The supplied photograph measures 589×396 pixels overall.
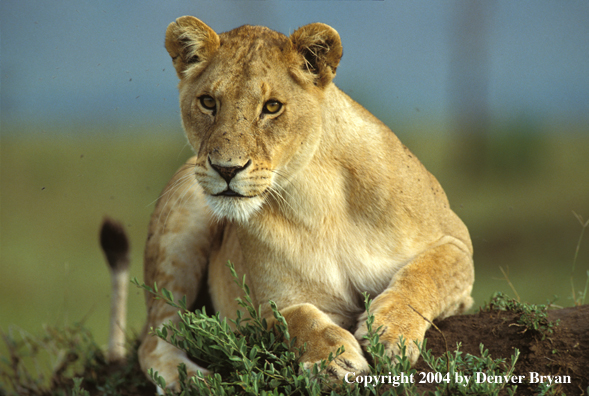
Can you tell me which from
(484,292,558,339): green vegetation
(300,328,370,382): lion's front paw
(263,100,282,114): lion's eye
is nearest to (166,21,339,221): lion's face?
(263,100,282,114): lion's eye

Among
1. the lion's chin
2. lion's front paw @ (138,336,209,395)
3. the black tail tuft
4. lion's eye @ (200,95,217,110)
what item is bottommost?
lion's front paw @ (138,336,209,395)

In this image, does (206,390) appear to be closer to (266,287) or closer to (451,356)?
(266,287)

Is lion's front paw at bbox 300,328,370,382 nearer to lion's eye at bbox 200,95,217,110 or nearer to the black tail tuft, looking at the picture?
lion's eye at bbox 200,95,217,110

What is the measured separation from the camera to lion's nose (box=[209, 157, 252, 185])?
2695 mm

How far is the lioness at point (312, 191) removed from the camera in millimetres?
2793

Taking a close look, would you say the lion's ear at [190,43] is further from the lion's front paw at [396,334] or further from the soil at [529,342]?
the soil at [529,342]

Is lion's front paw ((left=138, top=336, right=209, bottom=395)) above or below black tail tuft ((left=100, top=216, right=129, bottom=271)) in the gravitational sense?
below

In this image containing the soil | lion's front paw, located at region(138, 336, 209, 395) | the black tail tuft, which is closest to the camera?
the soil

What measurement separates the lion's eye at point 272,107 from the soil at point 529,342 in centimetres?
132

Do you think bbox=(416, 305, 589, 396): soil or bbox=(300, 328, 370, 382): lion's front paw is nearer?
bbox=(300, 328, 370, 382): lion's front paw

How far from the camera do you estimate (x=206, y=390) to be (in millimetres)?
2627

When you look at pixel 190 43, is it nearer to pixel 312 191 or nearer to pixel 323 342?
pixel 312 191

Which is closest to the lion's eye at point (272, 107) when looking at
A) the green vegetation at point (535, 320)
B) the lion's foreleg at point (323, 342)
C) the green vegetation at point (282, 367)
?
the green vegetation at point (282, 367)

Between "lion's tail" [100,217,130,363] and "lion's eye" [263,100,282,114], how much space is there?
2196 mm
